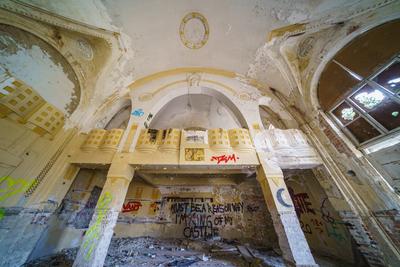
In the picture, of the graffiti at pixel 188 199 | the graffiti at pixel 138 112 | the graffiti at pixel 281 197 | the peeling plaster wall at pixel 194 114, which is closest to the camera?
the graffiti at pixel 281 197

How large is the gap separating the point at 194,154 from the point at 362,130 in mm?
4715

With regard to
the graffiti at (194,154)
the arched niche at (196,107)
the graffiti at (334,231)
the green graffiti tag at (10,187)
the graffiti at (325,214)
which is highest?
the arched niche at (196,107)

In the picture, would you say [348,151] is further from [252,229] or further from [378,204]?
[252,229]

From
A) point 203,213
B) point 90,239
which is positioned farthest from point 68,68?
point 203,213

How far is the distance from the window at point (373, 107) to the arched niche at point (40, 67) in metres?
8.53

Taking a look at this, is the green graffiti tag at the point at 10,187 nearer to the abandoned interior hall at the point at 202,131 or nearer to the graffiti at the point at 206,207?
the abandoned interior hall at the point at 202,131

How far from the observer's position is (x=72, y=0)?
10.9 feet

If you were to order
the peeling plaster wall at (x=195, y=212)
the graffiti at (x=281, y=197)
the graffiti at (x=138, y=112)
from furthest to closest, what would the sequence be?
the peeling plaster wall at (x=195, y=212)
the graffiti at (x=138, y=112)
the graffiti at (x=281, y=197)

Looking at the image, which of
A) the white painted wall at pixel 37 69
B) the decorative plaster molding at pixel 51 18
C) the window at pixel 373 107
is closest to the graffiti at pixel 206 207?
the window at pixel 373 107

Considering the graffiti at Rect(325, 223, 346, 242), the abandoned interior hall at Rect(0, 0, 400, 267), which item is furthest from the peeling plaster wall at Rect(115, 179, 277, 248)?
the graffiti at Rect(325, 223, 346, 242)

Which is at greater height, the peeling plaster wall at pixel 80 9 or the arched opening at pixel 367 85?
the peeling plaster wall at pixel 80 9

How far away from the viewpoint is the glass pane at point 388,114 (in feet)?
9.70

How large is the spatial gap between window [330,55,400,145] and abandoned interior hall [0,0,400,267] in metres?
0.03

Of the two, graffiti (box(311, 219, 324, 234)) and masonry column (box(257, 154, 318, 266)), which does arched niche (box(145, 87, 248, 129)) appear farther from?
graffiti (box(311, 219, 324, 234))
